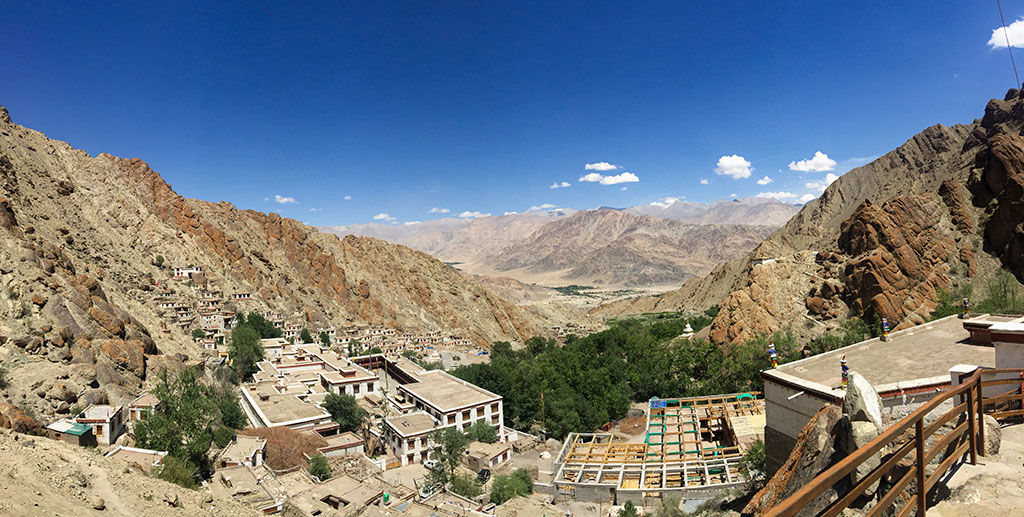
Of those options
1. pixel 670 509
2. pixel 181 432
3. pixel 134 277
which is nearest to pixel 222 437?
pixel 181 432

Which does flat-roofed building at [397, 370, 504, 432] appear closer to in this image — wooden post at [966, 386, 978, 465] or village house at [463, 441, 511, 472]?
village house at [463, 441, 511, 472]

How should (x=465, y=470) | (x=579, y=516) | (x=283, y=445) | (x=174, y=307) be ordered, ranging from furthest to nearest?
1. (x=174, y=307)
2. (x=465, y=470)
3. (x=283, y=445)
4. (x=579, y=516)

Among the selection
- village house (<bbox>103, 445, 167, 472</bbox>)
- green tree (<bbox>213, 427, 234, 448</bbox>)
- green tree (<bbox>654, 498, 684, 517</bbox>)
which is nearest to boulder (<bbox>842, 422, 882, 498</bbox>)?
green tree (<bbox>654, 498, 684, 517</bbox>)

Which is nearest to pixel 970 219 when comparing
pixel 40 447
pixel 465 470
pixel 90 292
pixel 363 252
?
pixel 465 470

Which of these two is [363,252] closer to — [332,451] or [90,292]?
[90,292]

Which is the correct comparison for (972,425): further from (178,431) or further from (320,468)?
(320,468)

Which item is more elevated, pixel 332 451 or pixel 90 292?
pixel 90 292
